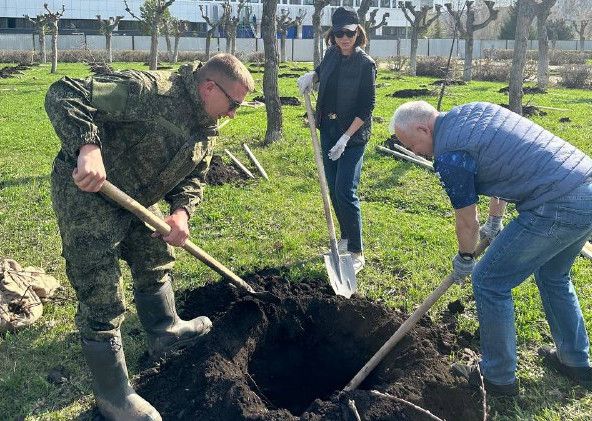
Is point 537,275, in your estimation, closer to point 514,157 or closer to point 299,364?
point 514,157

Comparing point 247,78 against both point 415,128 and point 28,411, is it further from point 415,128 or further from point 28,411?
point 28,411

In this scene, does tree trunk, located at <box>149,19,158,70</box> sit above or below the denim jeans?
above

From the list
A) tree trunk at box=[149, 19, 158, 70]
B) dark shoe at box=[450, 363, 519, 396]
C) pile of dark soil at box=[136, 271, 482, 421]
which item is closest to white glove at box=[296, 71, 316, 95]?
pile of dark soil at box=[136, 271, 482, 421]

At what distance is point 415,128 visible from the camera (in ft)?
10.2

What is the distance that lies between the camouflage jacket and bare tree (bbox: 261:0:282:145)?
6.96 m

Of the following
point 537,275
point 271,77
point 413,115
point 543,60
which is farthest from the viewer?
point 543,60

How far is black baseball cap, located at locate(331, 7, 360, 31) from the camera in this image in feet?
16.5

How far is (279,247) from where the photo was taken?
5789 mm

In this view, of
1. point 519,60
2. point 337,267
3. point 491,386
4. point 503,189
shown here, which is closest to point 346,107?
point 337,267

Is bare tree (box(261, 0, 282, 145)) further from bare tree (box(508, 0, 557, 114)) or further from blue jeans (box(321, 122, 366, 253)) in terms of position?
blue jeans (box(321, 122, 366, 253))

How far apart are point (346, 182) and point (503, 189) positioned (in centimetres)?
218

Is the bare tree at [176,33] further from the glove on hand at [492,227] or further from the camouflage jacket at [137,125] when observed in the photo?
the glove on hand at [492,227]

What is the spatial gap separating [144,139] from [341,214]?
8.21ft

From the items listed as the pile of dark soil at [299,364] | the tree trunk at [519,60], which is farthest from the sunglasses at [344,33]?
the tree trunk at [519,60]
